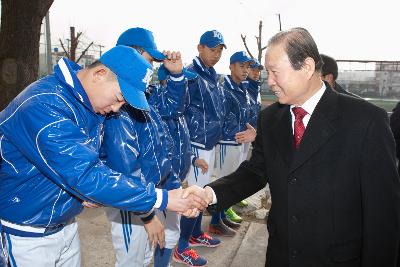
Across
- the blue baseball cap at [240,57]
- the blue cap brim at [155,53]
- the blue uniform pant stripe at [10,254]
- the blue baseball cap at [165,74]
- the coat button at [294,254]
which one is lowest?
the blue uniform pant stripe at [10,254]

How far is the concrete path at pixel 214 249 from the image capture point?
400 cm

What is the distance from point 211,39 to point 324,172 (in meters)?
2.96

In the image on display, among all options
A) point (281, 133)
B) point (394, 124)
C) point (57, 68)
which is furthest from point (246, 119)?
point (57, 68)

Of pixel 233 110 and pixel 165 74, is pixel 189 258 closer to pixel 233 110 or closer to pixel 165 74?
pixel 165 74

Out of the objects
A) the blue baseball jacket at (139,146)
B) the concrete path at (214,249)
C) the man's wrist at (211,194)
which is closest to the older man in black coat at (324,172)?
the man's wrist at (211,194)

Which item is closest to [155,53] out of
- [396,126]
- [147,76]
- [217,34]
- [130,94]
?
[147,76]

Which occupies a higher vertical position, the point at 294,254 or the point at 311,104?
the point at 311,104

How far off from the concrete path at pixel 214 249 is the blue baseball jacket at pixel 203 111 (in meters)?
1.31

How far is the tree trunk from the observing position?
5.24 meters

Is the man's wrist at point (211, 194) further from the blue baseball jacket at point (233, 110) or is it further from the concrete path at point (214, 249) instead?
the blue baseball jacket at point (233, 110)

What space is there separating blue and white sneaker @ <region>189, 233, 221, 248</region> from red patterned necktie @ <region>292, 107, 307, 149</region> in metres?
2.87

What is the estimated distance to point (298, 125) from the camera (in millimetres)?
1975

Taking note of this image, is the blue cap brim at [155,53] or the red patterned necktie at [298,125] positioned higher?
the blue cap brim at [155,53]

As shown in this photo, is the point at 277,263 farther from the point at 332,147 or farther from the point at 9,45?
the point at 9,45
